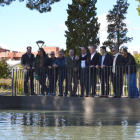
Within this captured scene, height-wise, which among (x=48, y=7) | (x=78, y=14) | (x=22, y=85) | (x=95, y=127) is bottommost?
(x=95, y=127)

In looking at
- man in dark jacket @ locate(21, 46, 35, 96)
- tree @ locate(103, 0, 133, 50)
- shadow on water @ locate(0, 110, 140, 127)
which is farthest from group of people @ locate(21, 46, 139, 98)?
tree @ locate(103, 0, 133, 50)

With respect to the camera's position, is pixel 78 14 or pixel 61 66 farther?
pixel 78 14

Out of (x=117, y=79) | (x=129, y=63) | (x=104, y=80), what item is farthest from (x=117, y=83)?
(x=129, y=63)

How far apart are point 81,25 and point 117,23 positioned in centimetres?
787

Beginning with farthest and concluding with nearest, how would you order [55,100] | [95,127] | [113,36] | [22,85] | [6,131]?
[113,36] < [22,85] < [55,100] < [95,127] < [6,131]

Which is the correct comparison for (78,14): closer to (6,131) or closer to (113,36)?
(113,36)

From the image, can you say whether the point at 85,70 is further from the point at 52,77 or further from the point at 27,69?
the point at 27,69

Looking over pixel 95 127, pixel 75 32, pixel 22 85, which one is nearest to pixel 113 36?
pixel 75 32

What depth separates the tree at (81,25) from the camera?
3017cm

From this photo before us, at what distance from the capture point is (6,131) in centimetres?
586

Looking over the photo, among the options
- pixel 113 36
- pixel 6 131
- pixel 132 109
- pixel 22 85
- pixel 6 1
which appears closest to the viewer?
Answer: pixel 6 131

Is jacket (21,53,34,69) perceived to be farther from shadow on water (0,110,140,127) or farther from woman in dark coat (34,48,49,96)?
A: shadow on water (0,110,140,127)

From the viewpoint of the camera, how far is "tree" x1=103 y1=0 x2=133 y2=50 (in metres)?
36.6

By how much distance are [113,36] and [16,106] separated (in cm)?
2709
